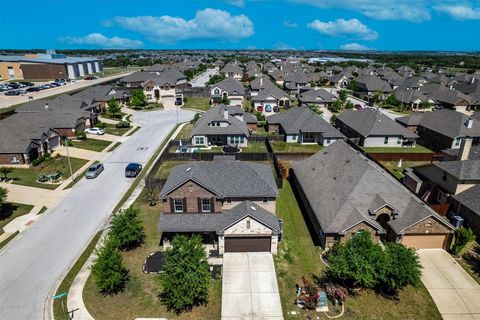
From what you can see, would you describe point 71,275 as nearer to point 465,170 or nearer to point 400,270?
point 400,270

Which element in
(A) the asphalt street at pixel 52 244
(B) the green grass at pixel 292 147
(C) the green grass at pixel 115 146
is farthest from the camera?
(B) the green grass at pixel 292 147

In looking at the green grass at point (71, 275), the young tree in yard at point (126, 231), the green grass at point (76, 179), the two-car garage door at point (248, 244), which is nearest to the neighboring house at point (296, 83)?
the green grass at point (76, 179)

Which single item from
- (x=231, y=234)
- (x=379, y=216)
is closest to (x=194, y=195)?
(x=231, y=234)

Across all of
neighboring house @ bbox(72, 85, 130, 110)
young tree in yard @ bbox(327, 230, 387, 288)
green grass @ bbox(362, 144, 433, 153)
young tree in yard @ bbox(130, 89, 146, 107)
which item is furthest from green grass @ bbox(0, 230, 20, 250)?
young tree in yard @ bbox(130, 89, 146, 107)

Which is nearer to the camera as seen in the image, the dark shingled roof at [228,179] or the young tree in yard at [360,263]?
the young tree in yard at [360,263]

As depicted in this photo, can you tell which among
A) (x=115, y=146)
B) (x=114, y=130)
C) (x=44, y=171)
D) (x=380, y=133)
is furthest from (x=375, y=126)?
(x=44, y=171)

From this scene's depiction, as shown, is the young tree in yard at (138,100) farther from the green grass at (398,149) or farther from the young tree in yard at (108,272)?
the young tree in yard at (108,272)
